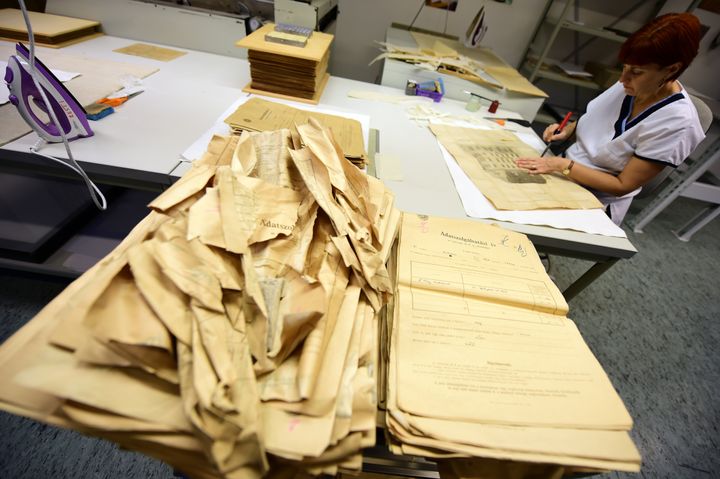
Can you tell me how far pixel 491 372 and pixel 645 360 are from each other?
5.31 ft

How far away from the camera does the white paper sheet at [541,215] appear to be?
819mm

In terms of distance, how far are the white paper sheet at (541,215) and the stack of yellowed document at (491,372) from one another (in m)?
0.17

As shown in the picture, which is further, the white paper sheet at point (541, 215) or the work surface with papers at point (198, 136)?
the white paper sheet at point (541, 215)

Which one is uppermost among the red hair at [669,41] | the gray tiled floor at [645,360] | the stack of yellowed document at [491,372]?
the red hair at [669,41]

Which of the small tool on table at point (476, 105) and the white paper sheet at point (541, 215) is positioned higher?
the small tool on table at point (476, 105)

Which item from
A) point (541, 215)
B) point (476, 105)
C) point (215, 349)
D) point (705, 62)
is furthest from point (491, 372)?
point (705, 62)

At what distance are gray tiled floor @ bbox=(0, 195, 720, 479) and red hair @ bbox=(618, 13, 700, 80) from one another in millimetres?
1279

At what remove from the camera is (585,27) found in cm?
196

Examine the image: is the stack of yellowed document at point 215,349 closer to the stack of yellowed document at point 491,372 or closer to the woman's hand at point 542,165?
the stack of yellowed document at point 491,372

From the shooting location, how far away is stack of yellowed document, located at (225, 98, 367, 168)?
2.81 ft

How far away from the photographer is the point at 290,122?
0.93 m

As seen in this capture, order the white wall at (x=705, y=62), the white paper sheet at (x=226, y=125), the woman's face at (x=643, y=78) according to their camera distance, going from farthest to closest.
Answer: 1. the white wall at (x=705, y=62)
2. the woman's face at (x=643, y=78)
3. the white paper sheet at (x=226, y=125)

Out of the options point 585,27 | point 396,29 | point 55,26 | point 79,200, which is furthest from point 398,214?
point 585,27

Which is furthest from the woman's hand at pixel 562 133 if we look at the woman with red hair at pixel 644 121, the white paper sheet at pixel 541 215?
the white paper sheet at pixel 541 215
